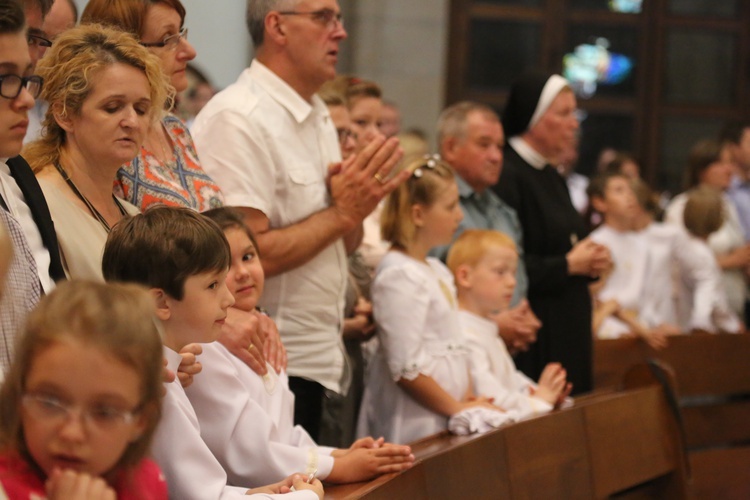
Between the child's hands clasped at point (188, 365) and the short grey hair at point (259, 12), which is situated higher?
the short grey hair at point (259, 12)

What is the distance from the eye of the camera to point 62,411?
1.66m

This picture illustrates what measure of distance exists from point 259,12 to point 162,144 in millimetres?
829

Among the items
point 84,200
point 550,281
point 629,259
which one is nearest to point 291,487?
point 84,200

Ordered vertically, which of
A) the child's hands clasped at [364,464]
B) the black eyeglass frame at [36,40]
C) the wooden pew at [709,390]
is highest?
the black eyeglass frame at [36,40]

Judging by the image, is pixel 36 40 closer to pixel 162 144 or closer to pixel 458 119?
pixel 162 144

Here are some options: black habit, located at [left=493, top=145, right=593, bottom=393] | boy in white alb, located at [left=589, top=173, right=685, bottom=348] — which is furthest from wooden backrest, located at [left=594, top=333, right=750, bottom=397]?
black habit, located at [left=493, top=145, right=593, bottom=393]

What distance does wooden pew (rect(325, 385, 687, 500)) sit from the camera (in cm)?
289

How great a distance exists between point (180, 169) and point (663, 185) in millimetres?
A: 8708

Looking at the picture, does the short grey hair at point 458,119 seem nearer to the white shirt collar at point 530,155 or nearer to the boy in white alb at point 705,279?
the white shirt collar at point 530,155

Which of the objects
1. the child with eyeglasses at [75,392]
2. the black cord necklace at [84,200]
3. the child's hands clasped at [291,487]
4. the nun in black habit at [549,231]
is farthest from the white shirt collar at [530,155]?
the child with eyeglasses at [75,392]

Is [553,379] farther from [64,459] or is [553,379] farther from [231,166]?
[64,459]

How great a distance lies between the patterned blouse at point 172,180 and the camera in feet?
9.76

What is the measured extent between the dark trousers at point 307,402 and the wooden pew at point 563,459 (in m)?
0.42

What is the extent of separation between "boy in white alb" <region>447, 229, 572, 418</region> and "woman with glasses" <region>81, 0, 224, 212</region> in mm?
1306
